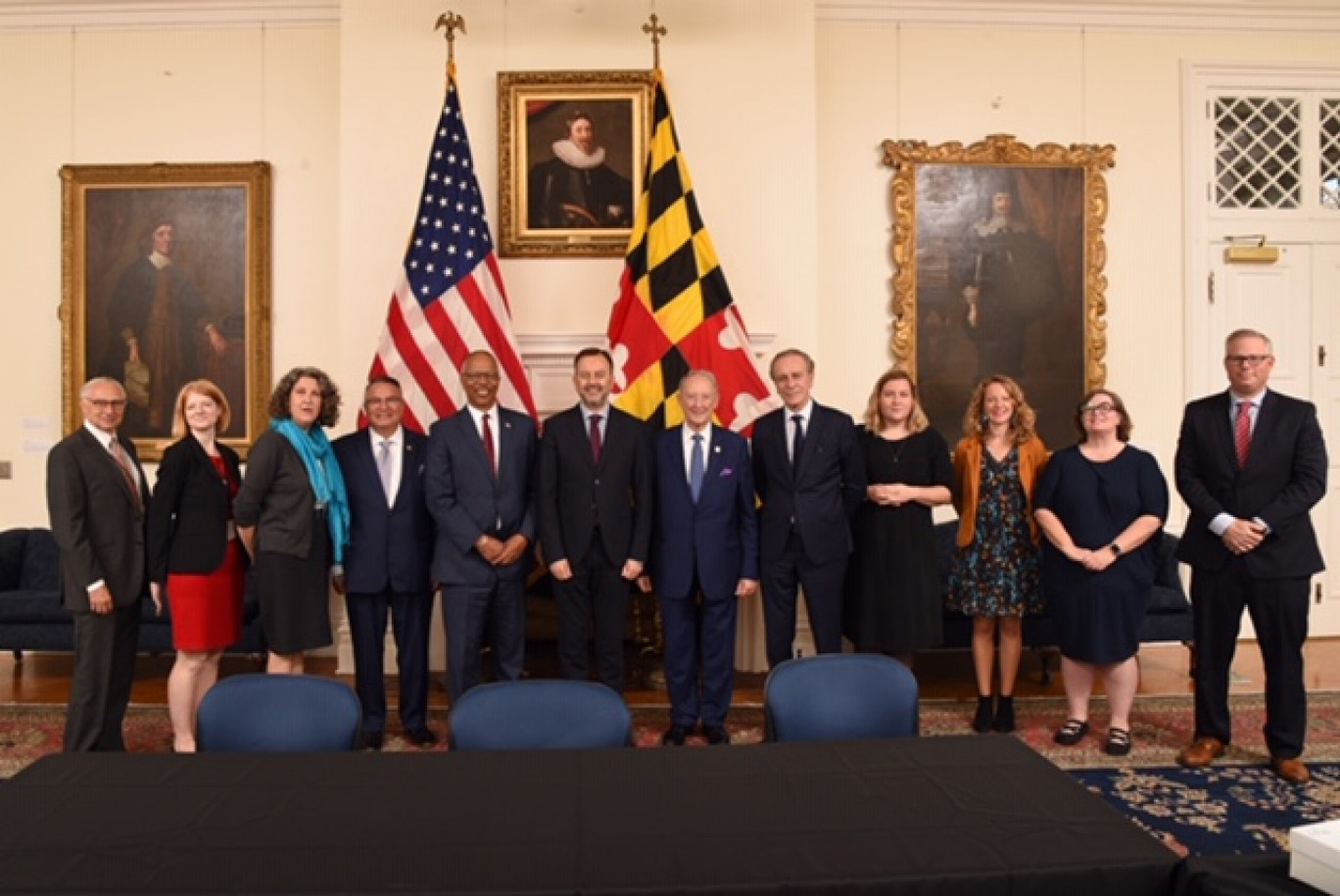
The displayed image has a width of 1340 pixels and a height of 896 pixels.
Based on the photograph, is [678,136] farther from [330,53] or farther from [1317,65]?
[1317,65]

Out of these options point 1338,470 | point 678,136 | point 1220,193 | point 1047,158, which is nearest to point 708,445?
point 678,136

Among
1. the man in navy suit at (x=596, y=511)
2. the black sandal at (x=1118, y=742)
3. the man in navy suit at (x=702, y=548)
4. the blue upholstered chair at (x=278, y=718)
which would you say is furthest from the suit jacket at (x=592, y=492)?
the black sandal at (x=1118, y=742)

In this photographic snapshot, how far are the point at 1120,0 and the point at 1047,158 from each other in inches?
46.7

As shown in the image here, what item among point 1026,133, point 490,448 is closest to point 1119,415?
point 490,448

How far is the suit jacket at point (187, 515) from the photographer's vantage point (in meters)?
4.33

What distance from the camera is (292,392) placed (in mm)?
4562

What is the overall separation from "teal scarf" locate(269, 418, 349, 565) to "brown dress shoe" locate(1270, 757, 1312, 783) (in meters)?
4.18

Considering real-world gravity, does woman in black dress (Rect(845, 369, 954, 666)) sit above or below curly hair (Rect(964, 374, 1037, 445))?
below

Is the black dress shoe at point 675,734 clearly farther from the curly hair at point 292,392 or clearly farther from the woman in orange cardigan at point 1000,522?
the curly hair at point 292,392

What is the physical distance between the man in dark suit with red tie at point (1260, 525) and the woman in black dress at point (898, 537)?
1104mm

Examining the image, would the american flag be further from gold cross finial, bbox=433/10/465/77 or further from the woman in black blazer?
the woman in black blazer

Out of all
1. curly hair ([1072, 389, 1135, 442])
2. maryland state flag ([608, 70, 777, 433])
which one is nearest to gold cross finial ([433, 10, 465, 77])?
maryland state flag ([608, 70, 777, 433])

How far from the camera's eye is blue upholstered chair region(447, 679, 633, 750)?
8.86ft

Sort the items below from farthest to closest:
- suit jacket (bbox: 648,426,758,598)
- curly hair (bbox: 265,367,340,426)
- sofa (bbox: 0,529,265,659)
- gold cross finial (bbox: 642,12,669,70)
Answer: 1. gold cross finial (bbox: 642,12,669,70)
2. sofa (bbox: 0,529,265,659)
3. suit jacket (bbox: 648,426,758,598)
4. curly hair (bbox: 265,367,340,426)
